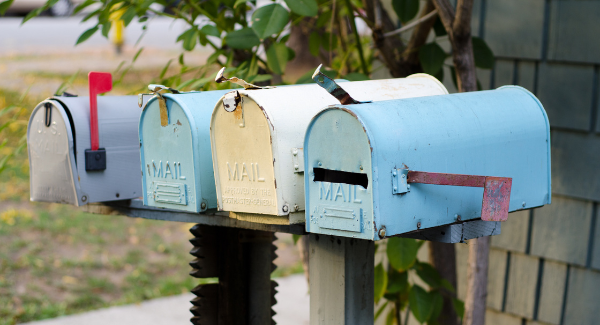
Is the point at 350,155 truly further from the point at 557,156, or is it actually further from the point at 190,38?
the point at 557,156

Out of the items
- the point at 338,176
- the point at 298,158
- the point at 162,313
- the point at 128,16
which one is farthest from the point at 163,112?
the point at 162,313

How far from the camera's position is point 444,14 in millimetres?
2219

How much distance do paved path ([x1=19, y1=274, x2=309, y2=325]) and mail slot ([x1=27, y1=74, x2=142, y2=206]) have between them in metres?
1.86

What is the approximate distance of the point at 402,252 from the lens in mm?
2289

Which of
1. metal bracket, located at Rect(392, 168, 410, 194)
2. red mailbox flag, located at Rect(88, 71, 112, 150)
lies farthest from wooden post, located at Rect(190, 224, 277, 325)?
metal bracket, located at Rect(392, 168, 410, 194)

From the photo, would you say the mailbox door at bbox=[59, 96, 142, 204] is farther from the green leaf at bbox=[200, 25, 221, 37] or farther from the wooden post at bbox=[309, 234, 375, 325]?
the wooden post at bbox=[309, 234, 375, 325]

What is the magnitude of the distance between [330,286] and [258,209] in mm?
278

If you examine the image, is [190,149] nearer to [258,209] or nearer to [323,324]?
[258,209]

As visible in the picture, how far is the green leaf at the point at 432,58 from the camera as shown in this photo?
2367mm

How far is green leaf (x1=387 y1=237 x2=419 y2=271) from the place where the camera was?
2273 mm

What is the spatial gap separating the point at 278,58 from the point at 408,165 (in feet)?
3.21

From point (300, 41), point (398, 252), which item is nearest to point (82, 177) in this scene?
point (398, 252)

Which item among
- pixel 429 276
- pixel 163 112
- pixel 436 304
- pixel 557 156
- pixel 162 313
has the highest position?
pixel 163 112

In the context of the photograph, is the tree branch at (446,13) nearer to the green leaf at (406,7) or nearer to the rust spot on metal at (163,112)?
the green leaf at (406,7)
